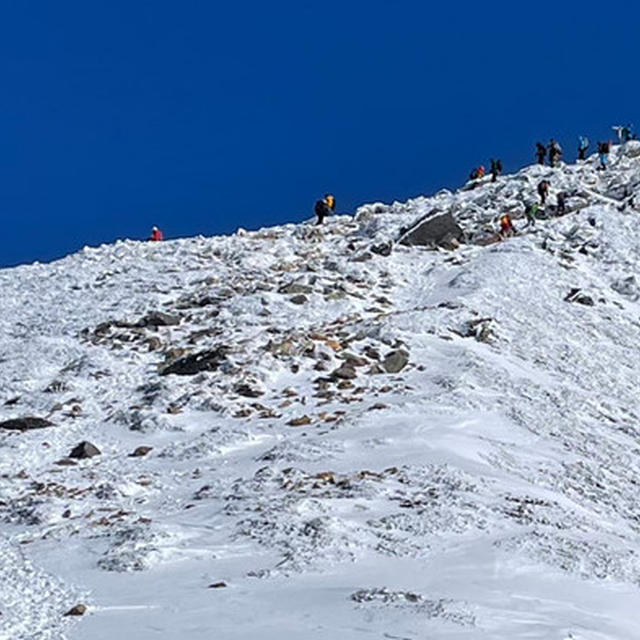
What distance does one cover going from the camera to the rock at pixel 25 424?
72.1 ft

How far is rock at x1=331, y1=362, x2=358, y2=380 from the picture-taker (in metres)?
24.3

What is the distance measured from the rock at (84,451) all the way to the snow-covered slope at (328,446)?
0.19 meters

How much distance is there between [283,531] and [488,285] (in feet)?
73.0

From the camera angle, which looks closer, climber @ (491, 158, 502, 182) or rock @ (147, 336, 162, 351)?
rock @ (147, 336, 162, 351)

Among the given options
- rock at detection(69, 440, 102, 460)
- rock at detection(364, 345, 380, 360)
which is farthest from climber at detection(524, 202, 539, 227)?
rock at detection(69, 440, 102, 460)

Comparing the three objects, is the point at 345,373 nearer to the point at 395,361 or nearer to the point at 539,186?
the point at 395,361

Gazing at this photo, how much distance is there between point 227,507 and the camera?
51.8 ft

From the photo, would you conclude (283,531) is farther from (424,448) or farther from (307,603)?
(424,448)

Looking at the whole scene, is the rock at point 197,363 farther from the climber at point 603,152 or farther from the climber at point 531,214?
the climber at point 603,152

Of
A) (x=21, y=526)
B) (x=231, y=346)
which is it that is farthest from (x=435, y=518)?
(x=231, y=346)

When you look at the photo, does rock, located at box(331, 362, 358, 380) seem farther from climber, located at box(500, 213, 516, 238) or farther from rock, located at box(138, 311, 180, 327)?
climber, located at box(500, 213, 516, 238)

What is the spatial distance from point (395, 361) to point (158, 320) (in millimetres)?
9170

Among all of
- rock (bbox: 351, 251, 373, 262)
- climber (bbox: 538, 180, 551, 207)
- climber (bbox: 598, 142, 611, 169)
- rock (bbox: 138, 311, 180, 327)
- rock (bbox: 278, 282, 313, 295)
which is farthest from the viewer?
climber (bbox: 598, 142, 611, 169)

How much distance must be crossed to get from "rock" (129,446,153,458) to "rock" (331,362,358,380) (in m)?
5.84
